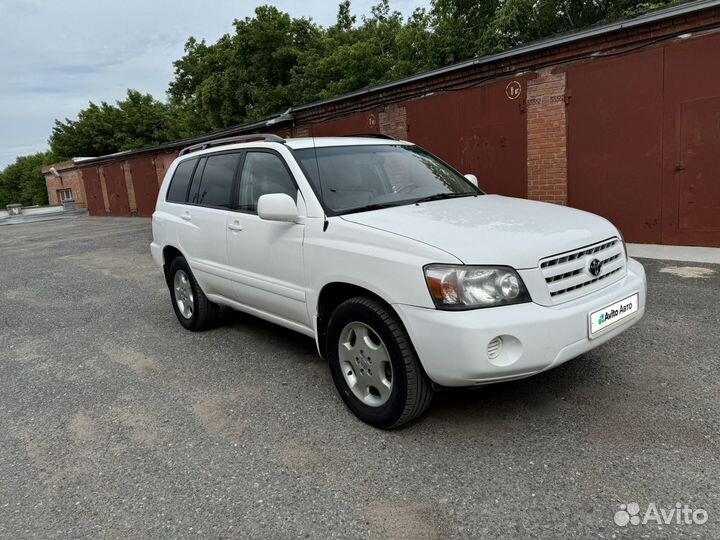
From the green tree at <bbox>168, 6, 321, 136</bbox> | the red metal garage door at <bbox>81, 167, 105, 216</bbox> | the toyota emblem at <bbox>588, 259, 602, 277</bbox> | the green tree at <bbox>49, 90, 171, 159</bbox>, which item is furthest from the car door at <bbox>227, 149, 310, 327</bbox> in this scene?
the green tree at <bbox>49, 90, 171, 159</bbox>

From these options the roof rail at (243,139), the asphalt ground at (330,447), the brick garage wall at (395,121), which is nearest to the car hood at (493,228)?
the asphalt ground at (330,447)

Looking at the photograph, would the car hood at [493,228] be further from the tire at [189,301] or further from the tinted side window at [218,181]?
the tire at [189,301]

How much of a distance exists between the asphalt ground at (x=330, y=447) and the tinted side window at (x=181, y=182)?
1478mm

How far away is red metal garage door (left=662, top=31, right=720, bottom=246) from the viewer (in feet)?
23.1

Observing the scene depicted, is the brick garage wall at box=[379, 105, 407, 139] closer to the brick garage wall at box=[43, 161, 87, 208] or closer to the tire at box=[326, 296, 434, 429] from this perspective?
the tire at box=[326, 296, 434, 429]

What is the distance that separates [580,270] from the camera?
110 inches

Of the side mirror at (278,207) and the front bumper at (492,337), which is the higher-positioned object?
the side mirror at (278,207)

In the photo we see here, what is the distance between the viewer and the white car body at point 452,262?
2.50 meters

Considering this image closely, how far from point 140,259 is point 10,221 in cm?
2675

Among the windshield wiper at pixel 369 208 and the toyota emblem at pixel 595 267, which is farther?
the windshield wiper at pixel 369 208

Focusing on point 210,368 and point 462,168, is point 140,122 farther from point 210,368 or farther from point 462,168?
point 210,368

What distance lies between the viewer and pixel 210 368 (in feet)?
13.6

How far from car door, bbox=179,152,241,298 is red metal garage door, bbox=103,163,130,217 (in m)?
23.2

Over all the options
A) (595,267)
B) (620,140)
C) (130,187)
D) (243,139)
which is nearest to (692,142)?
(620,140)
